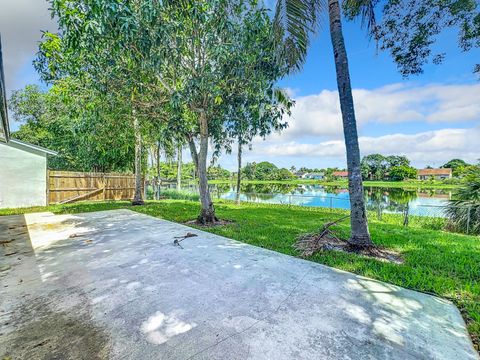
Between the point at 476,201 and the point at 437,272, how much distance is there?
563 centimetres

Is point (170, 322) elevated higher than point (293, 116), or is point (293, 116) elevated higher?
point (293, 116)

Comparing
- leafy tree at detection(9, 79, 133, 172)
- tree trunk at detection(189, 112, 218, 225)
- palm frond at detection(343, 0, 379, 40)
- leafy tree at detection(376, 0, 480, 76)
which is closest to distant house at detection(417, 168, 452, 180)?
leafy tree at detection(376, 0, 480, 76)

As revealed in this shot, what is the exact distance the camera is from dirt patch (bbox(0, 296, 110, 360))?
1.59 meters

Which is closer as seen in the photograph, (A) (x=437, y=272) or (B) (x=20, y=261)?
(A) (x=437, y=272)

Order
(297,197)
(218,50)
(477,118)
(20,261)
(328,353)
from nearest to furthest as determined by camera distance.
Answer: (328,353) < (20,261) < (218,50) < (477,118) < (297,197)

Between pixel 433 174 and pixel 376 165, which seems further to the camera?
pixel 433 174

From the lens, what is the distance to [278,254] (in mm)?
3812

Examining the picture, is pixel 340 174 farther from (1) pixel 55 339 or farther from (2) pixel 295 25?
(1) pixel 55 339

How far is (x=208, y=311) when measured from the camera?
2109 mm

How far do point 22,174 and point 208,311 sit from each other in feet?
37.9

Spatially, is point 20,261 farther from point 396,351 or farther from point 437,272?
point 437,272

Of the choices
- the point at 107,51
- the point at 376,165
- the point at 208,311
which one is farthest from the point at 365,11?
the point at 376,165

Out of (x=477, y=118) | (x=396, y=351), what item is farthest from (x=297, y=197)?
(x=396, y=351)

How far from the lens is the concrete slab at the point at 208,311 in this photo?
5.43 ft
